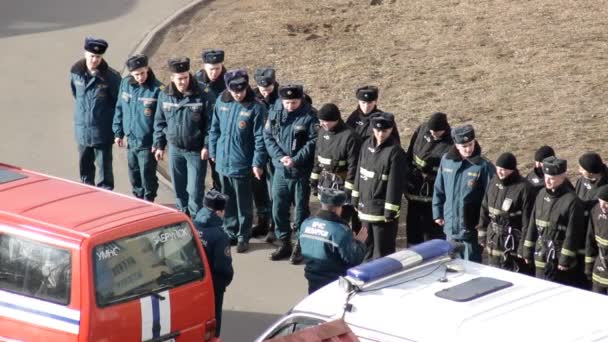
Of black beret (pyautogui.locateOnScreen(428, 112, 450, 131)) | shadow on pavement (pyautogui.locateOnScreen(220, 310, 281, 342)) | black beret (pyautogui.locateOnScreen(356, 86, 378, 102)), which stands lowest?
shadow on pavement (pyautogui.locateOnScreen(220, 310, 281, 342))

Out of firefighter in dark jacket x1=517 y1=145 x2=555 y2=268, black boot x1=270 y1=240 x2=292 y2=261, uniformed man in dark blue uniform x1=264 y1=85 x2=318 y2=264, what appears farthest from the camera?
black boot x1=270 y1=240 x2=292 y2=261

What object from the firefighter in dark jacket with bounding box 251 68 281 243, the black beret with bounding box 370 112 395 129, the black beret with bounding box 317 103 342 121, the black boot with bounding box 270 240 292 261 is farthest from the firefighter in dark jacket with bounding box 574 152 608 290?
the firefighter in dark jacket with bounding box 251 68 281 243

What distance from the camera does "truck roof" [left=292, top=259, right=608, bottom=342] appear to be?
7.38 meters

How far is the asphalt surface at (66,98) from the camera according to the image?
505 inches

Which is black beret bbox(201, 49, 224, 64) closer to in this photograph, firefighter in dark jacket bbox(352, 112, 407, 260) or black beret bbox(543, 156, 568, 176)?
firefighter in dark jacket bbox(352, 112, 407, 260)

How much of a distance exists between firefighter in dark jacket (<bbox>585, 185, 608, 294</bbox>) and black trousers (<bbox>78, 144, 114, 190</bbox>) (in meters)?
6.08

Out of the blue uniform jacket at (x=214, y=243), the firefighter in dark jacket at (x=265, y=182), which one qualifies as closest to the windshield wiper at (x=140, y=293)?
the blue uniform jacket at (x=214, y=243)

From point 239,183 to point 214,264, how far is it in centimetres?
311

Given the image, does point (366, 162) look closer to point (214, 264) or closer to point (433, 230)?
point (433, 230)

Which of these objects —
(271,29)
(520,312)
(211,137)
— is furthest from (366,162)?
(271,29)

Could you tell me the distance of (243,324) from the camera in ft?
40.0

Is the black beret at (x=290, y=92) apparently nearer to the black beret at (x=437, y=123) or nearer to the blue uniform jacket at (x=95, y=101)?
the black beret at (x=437, y=123)

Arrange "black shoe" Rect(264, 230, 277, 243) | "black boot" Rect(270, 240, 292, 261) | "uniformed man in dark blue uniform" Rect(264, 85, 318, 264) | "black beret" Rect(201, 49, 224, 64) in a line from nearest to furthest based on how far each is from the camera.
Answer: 1. "uniformed man in dark blue uniform" Rect(264, 85, 318, 264)
2. "black boot" Rect(270, 240, 292, 261)
3. "black shoe" Rect(264, 230, 277, 243)
4. "black beret" Rect(201, 49, 224, 64)

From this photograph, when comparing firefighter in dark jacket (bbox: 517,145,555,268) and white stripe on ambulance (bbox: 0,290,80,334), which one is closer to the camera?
white stripe on ambulance (bbox: 0,290,80,334)
